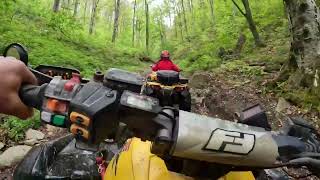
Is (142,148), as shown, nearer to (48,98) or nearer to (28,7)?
(48,98)

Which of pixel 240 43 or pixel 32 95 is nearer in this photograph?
pixel 32 95

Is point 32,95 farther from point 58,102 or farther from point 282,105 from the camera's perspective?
point 282,105

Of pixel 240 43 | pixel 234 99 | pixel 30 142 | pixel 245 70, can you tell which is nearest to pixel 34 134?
pixel 30 142

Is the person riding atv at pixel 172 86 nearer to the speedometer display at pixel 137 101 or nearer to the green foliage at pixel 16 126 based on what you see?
the green foliage at pixel 16 126

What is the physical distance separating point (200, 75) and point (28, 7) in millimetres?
15303

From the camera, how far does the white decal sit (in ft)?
A: 4.44

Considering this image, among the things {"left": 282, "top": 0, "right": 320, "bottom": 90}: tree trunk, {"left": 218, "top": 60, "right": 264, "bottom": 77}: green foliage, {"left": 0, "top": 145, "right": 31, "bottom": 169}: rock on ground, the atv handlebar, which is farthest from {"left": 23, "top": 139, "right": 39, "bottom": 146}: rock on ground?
{"left": 218, "top": 60, "right": 264, "bottom": 77}: green foliage

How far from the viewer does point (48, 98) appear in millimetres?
1426

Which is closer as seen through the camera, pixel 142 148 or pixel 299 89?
pixel 142 148

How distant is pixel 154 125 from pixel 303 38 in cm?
823

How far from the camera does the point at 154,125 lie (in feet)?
4.58

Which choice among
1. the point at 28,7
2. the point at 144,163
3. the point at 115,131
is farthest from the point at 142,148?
the point at 28,7

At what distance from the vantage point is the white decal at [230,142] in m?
1.35

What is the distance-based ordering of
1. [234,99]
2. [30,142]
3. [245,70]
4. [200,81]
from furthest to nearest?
[245,70] < [200,81] < [234,99] < [30,142]
